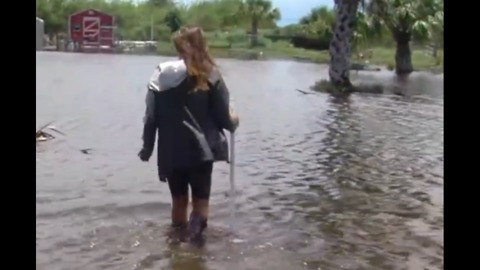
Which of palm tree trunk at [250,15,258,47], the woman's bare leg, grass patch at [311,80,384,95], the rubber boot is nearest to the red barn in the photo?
palm tree trunk at [250,15,258,47]

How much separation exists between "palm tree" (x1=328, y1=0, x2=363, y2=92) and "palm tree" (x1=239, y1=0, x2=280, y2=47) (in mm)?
36202

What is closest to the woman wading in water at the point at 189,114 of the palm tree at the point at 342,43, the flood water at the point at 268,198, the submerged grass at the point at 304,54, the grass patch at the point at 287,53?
the flood water at the point at 268,198

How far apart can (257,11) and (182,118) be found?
58.0 meters

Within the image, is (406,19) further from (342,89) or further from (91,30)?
(91,30)

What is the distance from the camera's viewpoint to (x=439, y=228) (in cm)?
655

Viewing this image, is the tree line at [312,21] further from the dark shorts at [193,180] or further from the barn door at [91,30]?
the dark shorts at [193,180]

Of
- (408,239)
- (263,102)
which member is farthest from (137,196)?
(263,102)

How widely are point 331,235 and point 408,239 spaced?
0.53m

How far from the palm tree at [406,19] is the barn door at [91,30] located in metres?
19.5

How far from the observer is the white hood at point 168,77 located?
5.49m

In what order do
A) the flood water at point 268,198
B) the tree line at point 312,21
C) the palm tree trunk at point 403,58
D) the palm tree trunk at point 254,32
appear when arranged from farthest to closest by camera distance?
the palm tree trunk at point 254,32, the palm tree trunk at point 403,58, the tree line at point 312,21, the flood water at point 268,198

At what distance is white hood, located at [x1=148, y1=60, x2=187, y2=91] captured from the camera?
5.49 meters

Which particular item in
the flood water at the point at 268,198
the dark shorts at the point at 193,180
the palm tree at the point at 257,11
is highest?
the palm tree at the point at 257,11
